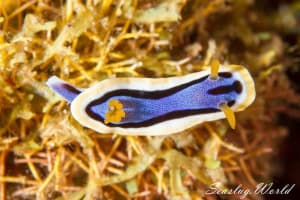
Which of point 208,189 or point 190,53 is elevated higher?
point 190,53

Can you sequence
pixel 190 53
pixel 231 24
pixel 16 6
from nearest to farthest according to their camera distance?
pixel 16 6 → pixel 190 53 → pixel 231 24

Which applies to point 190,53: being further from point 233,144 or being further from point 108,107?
point 108,107

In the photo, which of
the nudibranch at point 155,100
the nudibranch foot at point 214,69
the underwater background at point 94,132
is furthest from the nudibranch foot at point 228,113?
the underwater background at point 94,132

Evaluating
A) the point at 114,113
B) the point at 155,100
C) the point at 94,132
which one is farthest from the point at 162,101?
the point at 94,132

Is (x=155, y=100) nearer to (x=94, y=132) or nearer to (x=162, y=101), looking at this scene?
(x=162, y=101)

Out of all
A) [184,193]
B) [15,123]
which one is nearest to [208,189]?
[184,193]

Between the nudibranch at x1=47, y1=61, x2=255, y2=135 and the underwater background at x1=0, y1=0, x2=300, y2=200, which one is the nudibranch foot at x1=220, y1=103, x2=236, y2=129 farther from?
the underwater background at x1=0, y1=0, x2=300, y2=200
